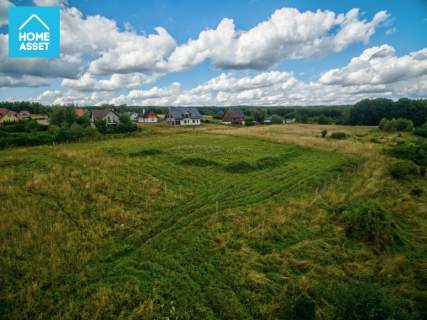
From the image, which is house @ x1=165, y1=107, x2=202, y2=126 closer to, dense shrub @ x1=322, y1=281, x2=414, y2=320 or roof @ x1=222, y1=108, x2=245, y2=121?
roof @ x1=222, y1=108, x2=245, y2=121

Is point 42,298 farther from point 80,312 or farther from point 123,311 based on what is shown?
point 123,311

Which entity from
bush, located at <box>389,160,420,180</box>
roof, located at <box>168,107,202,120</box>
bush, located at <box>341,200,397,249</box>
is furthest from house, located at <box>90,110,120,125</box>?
bush, located at <box>341,200,397,249</box>

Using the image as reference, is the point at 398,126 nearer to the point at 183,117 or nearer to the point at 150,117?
the point at 183,117

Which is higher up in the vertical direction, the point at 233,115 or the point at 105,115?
the point at 233,115

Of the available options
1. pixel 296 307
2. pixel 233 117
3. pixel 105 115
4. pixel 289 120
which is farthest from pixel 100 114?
pixel 289 120

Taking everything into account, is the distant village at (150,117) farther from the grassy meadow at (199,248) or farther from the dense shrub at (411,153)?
the dense shrub at (411,153)

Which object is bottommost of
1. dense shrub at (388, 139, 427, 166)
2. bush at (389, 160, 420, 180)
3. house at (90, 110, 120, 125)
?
bush at (389, 160, 420, 180)
